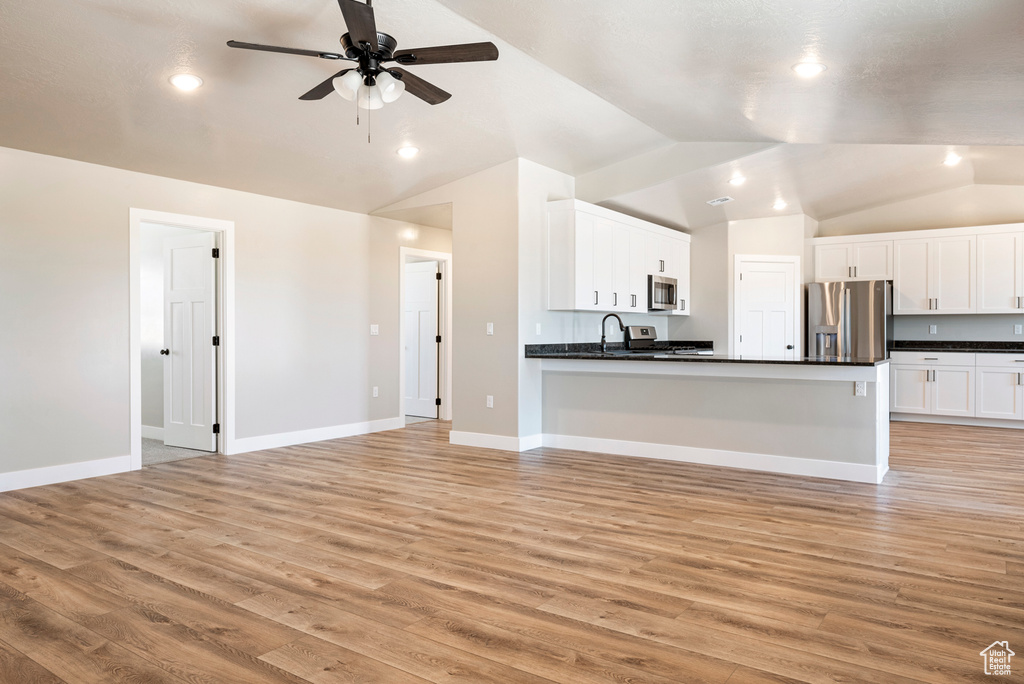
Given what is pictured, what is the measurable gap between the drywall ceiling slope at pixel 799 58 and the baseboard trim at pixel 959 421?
4.11 m

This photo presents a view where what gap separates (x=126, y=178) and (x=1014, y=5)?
558 cm

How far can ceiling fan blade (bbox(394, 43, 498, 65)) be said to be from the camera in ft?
9.71

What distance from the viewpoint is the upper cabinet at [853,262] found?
7957mm

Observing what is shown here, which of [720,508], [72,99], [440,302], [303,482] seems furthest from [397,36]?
[440,302]

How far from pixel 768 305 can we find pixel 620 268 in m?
2.44

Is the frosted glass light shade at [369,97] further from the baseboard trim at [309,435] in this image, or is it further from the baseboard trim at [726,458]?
the baseboard trim at [309,435]

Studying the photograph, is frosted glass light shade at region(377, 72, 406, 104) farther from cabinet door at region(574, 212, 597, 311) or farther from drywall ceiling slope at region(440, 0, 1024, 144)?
cabinet door at region(574, 212, 597, 311)

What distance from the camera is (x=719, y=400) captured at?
5.27 meters

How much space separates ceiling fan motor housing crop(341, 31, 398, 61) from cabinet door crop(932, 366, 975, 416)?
7322 mm

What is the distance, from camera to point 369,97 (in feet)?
10.7

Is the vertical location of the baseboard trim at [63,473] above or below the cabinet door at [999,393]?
below

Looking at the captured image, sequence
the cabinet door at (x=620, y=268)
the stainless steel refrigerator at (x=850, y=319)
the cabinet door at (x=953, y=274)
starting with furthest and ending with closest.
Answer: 1. the stainless steel refrigerator at (x=850, y=319)
2. the cabinet door at (x=953, y=274)
3. the cabinet door at (x=620, y=268)

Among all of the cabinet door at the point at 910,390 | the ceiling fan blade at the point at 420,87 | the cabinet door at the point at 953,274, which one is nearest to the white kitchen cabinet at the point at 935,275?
the cabinet door at the point at 953,274

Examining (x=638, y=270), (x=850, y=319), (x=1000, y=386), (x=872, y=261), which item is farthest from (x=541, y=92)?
(x=1000, y=386)
